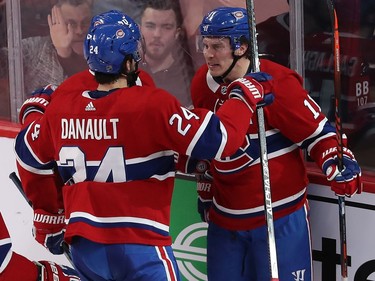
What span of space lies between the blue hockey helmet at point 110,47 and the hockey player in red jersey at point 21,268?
0.59 meters

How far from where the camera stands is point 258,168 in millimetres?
3877

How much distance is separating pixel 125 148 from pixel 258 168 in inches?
24.3

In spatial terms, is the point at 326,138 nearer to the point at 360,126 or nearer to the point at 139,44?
the point at 360,126

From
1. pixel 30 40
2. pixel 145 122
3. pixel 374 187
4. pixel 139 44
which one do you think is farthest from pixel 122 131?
pixel 30 40

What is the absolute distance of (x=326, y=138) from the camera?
3787 mm

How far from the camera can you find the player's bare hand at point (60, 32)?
5.09 m

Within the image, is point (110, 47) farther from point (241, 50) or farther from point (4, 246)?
point (4, 246)

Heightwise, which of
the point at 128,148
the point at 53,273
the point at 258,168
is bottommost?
the point at 53,273

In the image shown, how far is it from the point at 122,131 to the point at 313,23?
1.08 m

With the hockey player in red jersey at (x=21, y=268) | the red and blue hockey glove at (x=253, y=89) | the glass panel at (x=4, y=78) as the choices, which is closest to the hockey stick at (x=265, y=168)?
the red and blue hockey glove at (x=253, y=89)

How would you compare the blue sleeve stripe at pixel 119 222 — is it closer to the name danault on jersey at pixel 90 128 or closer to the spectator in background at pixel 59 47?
the name danault on jersey at pixel 90 128

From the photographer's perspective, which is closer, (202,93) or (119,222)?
(119,222)

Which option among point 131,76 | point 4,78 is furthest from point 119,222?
point 4,78

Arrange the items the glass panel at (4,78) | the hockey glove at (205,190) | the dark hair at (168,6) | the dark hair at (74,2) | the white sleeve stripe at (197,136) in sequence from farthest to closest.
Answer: the glass panel at (4,78)
the dark hair at (74,2)
the dark hair at (168,6)
the hockey glove at (205,190)
the white sleeve stripe at (197,136)
